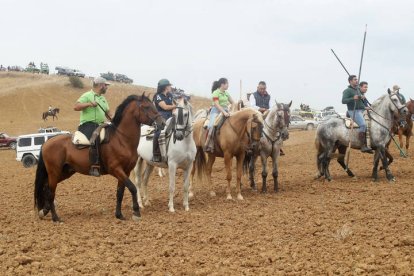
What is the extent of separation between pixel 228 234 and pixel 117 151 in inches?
118

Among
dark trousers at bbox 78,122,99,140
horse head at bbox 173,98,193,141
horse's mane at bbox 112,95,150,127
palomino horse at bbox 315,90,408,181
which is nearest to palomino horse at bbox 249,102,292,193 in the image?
palomino horse at bbox 315,90,408,181

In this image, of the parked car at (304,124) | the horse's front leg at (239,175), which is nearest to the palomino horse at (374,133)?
the horse's front leg at (239,175)

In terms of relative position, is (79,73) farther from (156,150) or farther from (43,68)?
(156,150)

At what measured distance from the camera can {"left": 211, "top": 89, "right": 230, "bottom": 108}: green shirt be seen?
11719 millimetres

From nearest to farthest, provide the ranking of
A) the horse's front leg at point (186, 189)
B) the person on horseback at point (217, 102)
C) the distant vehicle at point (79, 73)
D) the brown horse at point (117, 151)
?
the brown horse at point (117, 151) → the horse's front leg at point (186, 189) → the person on horseback at point (217, 102) → the distant vehicle at point (79, 73)

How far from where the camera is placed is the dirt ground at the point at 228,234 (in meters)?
6.00

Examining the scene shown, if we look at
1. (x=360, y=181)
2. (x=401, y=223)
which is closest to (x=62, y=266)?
(x=401, y=223)

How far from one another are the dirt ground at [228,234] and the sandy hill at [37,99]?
117 ft

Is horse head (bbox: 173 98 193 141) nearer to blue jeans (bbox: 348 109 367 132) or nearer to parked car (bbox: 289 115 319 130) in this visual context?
blue jeans (bbox: 348 109 367 132)

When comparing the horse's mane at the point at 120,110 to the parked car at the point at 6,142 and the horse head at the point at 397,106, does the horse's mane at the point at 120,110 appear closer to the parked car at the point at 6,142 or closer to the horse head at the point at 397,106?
the horse head at the point at 397,106

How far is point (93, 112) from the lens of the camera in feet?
31.3

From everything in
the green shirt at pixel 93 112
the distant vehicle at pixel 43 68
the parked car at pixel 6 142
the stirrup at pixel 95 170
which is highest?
the distant vehicle at pixel 43 68

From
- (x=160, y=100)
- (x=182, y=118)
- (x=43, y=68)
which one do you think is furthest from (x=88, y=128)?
(x=43, y=68)

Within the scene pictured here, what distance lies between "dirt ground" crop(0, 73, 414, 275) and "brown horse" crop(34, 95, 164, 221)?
731 millimetres
